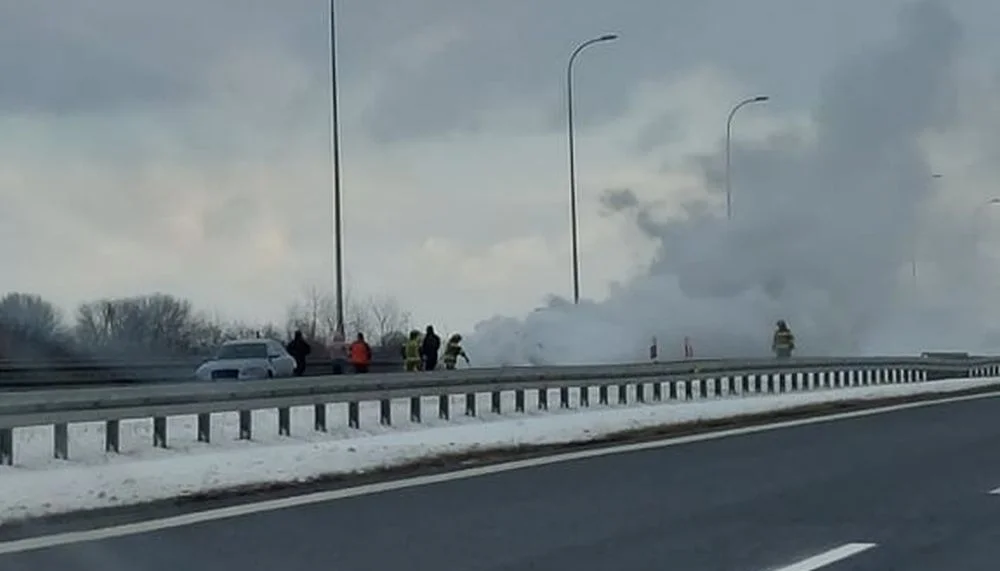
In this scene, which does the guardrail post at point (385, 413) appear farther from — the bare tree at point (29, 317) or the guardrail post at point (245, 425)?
the bare tree at point (29, 317)

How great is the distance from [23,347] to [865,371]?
21875mm

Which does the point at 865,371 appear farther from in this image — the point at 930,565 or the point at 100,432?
the point at 930,565

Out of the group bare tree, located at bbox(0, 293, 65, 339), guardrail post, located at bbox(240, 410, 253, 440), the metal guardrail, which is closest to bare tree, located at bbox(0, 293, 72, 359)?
bare tree, located at bbox(0, 293, 65, 339)

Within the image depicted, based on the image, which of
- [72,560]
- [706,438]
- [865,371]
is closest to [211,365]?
[865,371]

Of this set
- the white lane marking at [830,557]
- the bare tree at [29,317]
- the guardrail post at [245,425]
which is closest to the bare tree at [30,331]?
the bare tree at [29,317]

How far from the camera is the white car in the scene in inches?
1687

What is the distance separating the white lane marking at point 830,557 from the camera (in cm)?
1196

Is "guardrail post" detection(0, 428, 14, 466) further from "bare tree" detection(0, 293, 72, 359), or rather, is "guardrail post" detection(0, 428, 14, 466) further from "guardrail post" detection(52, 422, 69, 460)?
"bare tree" detection(0, 293, 72, 359)

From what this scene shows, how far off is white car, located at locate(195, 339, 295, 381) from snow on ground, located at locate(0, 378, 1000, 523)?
37.5 feet

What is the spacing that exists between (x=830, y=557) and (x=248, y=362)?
32.1m

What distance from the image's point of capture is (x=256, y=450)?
20.8 m

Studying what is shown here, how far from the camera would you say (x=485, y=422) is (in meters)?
27.0

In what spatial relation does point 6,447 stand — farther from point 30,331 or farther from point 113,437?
point 30,331

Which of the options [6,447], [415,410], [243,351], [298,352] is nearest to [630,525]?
[6,447]
